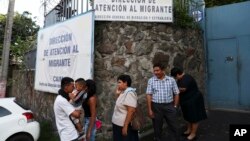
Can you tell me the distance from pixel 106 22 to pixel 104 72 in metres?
1.08

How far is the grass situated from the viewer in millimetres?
8726

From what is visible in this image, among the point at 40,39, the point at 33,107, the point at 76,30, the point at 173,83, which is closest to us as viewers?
the point at 173,83

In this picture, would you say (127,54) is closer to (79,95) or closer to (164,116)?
(164,116)

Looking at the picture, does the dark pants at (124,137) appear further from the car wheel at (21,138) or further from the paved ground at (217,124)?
the car wheel at (21,138)

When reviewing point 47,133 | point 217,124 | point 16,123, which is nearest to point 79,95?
point 16,123

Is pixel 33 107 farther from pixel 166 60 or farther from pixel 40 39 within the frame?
pixel 166 60

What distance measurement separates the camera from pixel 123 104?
5.41 metres

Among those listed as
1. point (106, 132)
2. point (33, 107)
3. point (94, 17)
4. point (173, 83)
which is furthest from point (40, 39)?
point (173, 83)

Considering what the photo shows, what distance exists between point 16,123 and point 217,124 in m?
4.39

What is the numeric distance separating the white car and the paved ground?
258 centimetres

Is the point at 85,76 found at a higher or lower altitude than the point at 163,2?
lower

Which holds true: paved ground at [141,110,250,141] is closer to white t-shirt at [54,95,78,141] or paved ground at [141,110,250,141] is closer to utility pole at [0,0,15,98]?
white t-shirt at [54,95,78,141]

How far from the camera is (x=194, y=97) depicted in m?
6.73

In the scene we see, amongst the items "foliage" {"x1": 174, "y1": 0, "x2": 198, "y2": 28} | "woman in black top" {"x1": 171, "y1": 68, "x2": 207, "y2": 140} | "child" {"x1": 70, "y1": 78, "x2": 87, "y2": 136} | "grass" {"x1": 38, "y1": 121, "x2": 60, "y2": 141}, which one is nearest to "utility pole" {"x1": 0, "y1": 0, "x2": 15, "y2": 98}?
"grass" {"x1": 38, "y1": 121, "x2": 60, "y2": 141}
